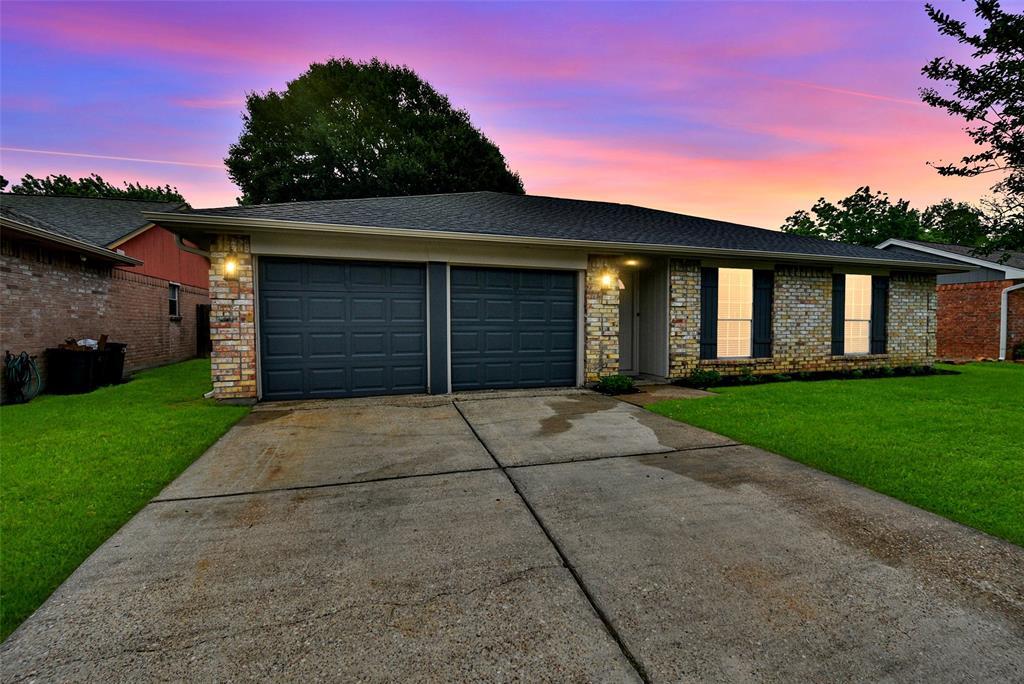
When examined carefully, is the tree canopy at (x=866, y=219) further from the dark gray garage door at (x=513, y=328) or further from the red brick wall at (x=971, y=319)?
the dark gray garage door at (x=513, y=328)

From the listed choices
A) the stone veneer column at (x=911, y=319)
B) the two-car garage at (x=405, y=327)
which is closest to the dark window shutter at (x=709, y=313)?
the two-car garage at (x=405, y=327)

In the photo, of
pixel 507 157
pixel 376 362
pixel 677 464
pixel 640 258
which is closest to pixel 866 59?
pixel 640 258

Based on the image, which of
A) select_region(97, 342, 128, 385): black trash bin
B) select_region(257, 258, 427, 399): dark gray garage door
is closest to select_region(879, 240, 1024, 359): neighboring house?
select_region(257, 258, 427, 399): dark gray garage door

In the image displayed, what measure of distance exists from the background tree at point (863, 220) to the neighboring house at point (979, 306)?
918 inches

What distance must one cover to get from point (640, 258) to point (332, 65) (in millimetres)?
25841

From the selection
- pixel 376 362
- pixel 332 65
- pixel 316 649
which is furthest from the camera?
pixel 332 65

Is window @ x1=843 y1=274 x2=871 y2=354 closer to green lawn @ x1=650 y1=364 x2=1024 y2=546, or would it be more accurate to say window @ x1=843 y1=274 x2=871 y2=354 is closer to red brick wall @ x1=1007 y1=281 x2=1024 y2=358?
green lawn @ x1=650 y1=364 x2=1024 y2=546

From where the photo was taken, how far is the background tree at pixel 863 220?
3691 cm

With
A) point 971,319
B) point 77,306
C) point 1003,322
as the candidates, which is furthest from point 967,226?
point 77,306

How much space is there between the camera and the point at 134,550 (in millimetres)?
2609

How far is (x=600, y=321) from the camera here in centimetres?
884

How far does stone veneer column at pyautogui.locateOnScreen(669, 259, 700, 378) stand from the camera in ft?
30.3

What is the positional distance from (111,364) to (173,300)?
18.8 feet

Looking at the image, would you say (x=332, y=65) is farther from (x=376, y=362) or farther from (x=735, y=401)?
(x=735, y=401)
